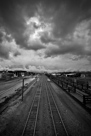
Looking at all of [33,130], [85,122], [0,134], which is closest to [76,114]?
[85,122]

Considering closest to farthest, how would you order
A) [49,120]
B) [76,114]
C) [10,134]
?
[10,134], [49,120], [76,114]

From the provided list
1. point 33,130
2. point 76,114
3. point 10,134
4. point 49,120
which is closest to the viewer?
point 10,134

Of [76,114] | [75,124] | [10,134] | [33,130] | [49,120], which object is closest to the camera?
[10,134]

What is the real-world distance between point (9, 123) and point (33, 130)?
2.69m

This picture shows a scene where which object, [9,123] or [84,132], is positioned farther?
[9,123]

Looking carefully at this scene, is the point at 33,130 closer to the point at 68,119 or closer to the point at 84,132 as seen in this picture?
the point at 68,119

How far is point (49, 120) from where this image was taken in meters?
7.16

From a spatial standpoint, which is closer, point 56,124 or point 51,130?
point 51,130

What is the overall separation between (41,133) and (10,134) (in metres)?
2.60

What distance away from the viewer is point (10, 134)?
5422 millimetres

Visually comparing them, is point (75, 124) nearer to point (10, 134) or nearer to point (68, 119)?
point (68, 119)

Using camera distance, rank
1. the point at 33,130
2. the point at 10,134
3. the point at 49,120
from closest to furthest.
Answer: the point at 10,134 < the point at 33,130 < the point at 49,120

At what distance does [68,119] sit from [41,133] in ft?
11.1

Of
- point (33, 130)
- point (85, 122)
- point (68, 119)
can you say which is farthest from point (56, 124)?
point (85, 122)
